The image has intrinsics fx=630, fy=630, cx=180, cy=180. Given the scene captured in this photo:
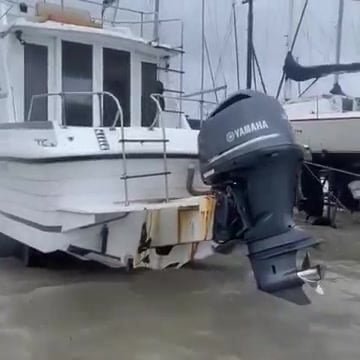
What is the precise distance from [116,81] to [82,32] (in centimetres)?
68

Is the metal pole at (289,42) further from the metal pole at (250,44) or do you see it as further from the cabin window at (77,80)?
the cabin window at (77,80)

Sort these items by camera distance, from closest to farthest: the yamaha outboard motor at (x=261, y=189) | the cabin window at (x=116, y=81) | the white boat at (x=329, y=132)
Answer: the yamaha outboard motor at (x=261, y=189)
the cabin window at (x=116, y=81)
the white boat at (x=329, y=132)

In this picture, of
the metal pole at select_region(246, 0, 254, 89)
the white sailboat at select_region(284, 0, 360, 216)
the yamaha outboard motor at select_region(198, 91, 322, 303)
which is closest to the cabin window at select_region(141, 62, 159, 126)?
the yamaha outboard motor at select_region(198, 91, 322, 303)

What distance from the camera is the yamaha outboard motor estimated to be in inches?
169

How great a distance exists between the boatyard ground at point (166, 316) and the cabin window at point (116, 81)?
172cm

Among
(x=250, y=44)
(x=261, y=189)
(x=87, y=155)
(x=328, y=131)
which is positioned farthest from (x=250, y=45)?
(x=261, y=189)

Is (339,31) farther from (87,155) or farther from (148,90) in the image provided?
(87,155)

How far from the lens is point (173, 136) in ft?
20.2

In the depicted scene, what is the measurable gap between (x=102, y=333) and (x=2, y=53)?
11.3 feet

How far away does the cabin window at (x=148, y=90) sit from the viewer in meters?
7.31

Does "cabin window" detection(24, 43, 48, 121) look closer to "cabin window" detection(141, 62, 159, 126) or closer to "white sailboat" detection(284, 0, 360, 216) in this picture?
"cabin window" detection(141, 62, 159, 126)

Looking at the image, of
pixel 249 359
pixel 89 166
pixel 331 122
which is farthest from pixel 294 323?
pixel 331 122

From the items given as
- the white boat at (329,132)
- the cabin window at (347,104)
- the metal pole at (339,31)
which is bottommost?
the white boat at (329,132)

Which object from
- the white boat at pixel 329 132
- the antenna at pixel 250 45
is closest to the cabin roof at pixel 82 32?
the white boat at pixel 329 132
